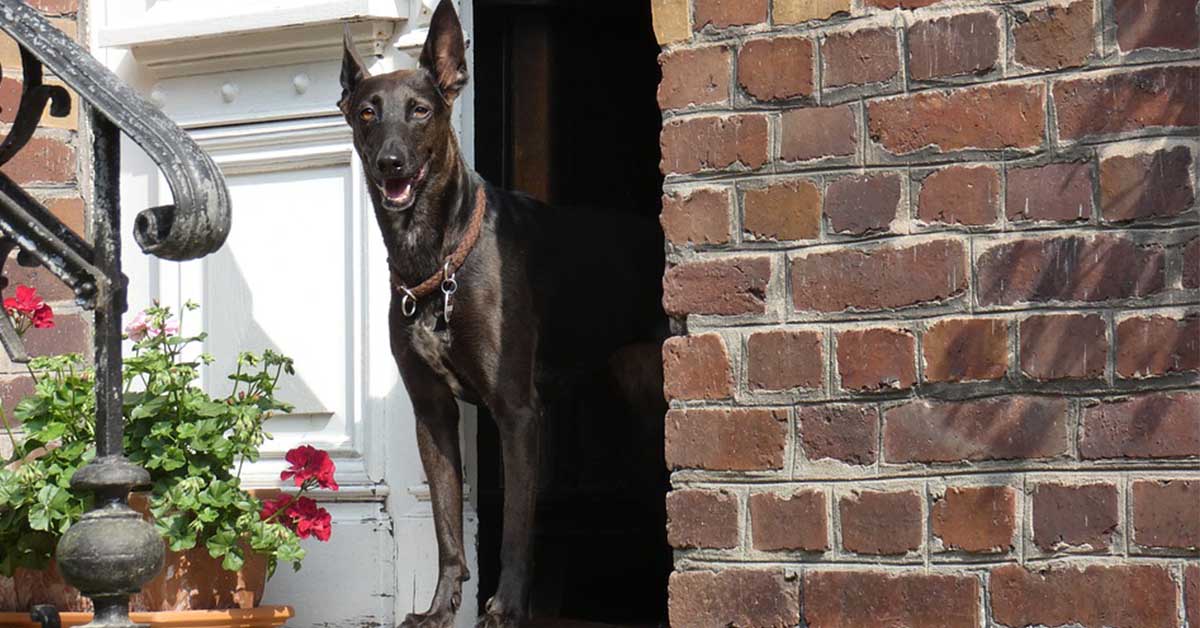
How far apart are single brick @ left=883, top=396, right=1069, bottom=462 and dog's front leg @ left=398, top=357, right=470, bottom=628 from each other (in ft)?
4.02

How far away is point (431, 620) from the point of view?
12.2 feet

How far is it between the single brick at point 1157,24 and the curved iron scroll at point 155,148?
4.74ft

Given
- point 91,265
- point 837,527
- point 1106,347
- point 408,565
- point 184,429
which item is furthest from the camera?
point 408,565

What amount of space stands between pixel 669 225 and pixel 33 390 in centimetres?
182

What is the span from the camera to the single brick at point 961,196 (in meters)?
2.83

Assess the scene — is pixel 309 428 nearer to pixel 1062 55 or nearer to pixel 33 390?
pixel 33 390

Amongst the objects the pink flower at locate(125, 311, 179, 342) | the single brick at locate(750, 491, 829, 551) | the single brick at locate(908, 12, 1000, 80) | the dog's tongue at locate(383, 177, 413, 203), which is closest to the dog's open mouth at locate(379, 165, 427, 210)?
the dog's tongue at locate(383, 177, 413, 203)

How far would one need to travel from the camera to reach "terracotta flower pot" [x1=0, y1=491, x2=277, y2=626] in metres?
3.65

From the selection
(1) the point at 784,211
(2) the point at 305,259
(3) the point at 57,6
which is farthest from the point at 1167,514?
(3) the point at 57,6

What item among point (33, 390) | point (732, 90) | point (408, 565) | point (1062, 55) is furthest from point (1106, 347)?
point (33, 390)

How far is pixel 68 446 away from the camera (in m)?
3.65

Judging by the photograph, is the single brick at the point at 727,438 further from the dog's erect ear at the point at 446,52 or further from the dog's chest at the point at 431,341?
the dog's erect ear at the point at 446,52

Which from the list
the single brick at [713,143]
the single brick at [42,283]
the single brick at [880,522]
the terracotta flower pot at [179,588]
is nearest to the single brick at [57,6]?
the single brick at [42,283]

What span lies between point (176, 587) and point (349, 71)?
116 cm
